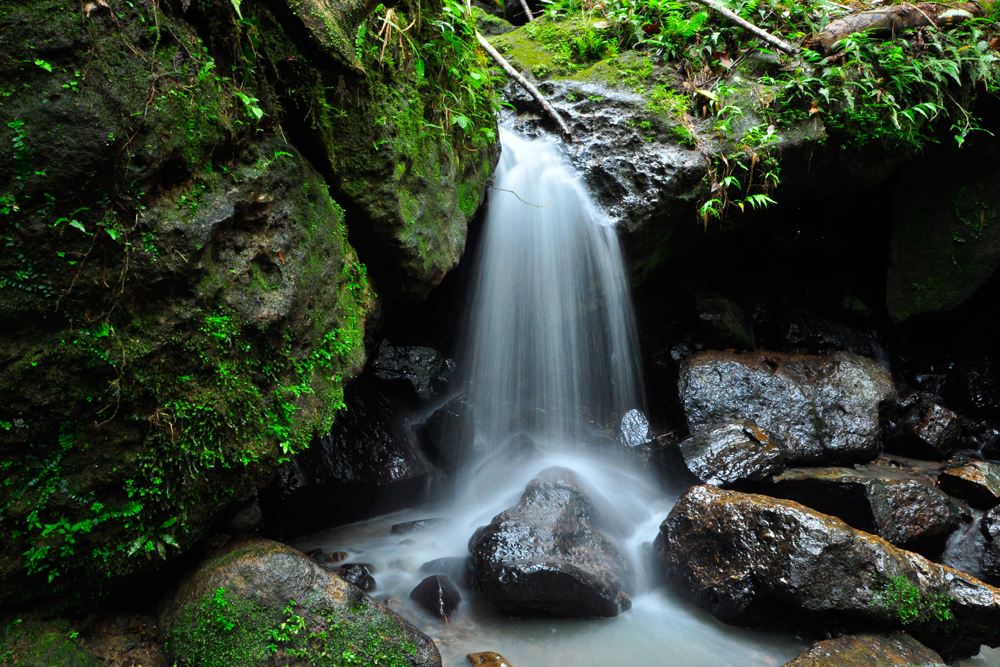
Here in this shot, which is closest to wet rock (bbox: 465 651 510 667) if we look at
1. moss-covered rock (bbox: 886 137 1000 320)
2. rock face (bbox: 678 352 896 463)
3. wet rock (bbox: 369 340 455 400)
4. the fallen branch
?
wet rock (bbox: 369 340 455 400)

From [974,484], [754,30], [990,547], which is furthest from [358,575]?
[754,30]

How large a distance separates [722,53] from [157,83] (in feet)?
19.0

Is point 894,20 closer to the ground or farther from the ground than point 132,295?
farther from the ground

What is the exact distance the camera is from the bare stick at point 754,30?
5680mm

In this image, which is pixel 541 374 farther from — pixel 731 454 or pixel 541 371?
pixel 731 454

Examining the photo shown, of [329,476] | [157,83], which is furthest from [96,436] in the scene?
[329,476]

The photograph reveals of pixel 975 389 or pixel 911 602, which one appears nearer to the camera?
pixel 911 602

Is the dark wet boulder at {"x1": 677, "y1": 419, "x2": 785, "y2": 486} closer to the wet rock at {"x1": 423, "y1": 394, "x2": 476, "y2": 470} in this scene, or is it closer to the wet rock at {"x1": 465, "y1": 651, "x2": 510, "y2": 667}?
the wet rock at {"x1": 423, "y1": 394, "x2": 476, "y2": 470}

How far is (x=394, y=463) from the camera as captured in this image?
5367mm

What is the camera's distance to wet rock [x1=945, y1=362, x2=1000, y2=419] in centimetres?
720

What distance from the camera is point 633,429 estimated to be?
21.2ft

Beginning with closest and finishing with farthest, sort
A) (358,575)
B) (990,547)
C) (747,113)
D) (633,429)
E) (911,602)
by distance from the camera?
(911,602) → (358,575) → (990,547) → (747,113) → (633,429)

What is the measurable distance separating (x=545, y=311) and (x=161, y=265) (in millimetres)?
4207

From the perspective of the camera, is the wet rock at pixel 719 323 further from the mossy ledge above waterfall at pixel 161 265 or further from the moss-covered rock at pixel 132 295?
the moss-covered rock at pixel 132 295
